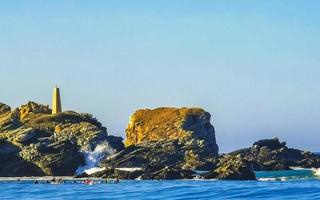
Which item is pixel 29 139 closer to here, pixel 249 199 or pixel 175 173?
pixel 175 173

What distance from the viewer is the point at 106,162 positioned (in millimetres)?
174375

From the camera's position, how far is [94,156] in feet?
580

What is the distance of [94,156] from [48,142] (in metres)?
10.2

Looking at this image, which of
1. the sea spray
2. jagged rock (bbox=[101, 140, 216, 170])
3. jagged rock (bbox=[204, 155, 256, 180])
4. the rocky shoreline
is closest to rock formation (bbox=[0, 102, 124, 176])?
the rocky shoreline

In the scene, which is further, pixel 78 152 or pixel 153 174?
pixel 78 152

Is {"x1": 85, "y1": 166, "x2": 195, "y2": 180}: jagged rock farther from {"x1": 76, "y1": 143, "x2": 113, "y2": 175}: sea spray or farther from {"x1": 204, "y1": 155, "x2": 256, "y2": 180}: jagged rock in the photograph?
{"x1": 76, "y1": 143, "x2": 113, "y2": 175}: sea spray

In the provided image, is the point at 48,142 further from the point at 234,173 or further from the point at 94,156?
the point at 234,173

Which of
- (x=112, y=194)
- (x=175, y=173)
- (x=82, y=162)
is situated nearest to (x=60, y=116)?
(x=82, y=162)

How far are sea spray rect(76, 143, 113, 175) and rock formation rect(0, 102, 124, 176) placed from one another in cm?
113

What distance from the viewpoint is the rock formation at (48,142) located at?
551 feet

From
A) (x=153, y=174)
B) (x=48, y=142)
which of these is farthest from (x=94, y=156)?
(x=153, y=174)

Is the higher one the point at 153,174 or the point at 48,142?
the point at 48,142

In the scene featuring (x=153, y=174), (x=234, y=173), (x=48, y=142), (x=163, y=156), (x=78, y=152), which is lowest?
(x=234, y=173)

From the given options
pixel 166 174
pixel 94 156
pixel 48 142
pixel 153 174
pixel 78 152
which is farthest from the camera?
pixel 94 156
